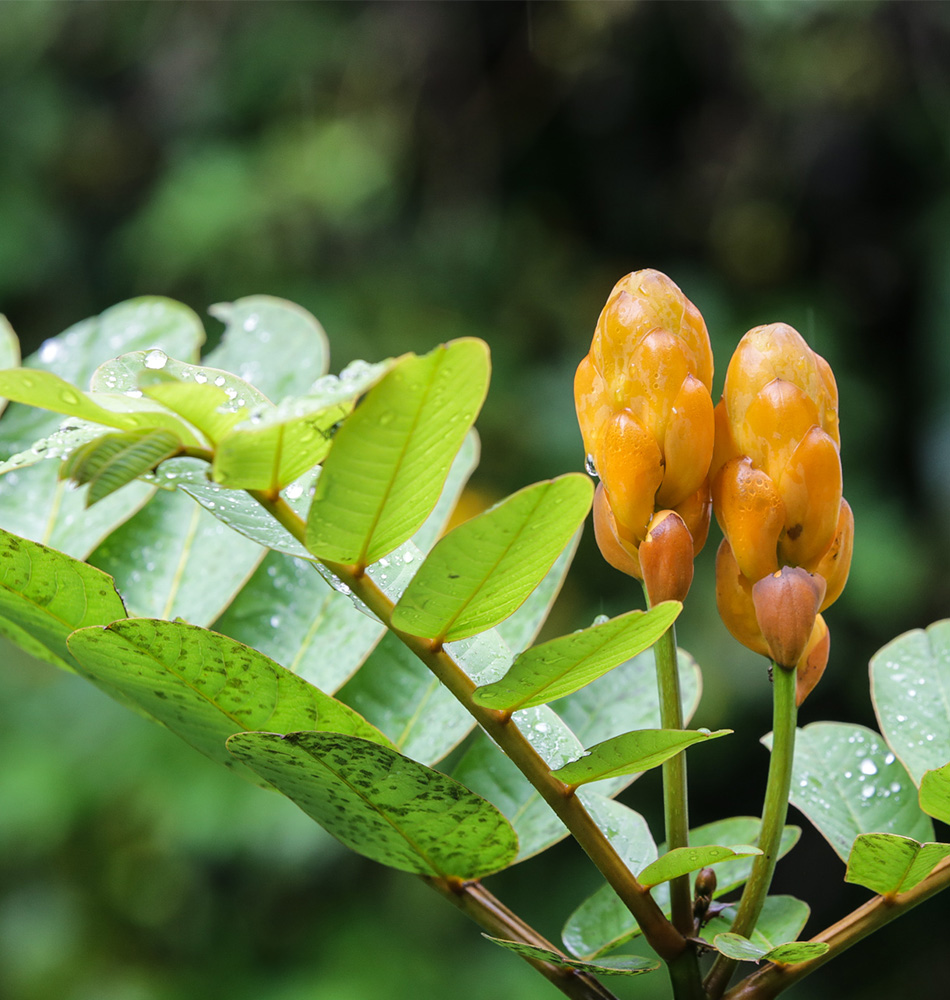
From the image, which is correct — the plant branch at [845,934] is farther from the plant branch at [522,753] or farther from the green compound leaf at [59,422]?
the green compound leaf at [59,422]

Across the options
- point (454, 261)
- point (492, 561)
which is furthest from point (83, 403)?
point (454, 261)

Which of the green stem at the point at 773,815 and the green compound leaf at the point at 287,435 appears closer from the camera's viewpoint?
the green compound leaf at the point at 287,435

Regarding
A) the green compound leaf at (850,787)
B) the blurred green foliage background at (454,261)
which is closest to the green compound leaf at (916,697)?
the green compound leaf at (850,787)

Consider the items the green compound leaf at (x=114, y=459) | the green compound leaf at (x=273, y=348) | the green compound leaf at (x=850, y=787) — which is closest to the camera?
the green compound leaf at (x=114, y=459)

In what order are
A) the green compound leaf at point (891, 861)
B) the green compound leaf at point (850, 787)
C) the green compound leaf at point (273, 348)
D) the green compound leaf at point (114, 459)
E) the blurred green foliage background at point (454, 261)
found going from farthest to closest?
the blurred green foliage background at point (454, 261) < the green compound leaf at point (273, 348) < the green compound leaf at point (850, 787) < the green compound leaf at point (891, 861) < the green compound leaf at point (114, 459)

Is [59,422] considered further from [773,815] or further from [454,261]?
[454,261]

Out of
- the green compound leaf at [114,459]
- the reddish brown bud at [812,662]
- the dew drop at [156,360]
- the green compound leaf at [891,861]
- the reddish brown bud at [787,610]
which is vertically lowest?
the green compound leaf at [891,861]

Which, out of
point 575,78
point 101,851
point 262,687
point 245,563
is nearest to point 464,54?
Result: point 575,78
